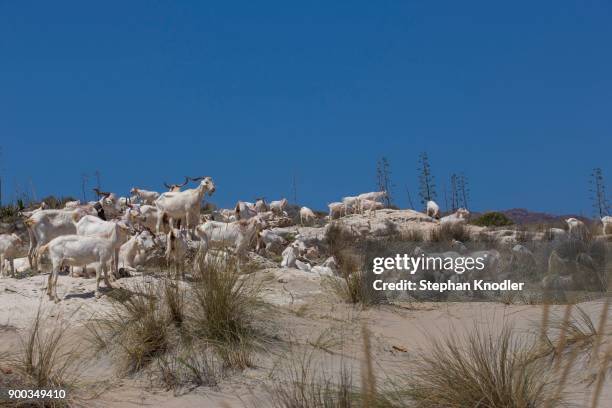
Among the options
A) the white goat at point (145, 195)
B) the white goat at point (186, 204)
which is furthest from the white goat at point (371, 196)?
the white goat at point (186, 204)

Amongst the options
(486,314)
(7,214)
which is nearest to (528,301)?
(486,314)

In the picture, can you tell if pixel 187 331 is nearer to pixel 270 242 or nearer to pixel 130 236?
pixel 130 236

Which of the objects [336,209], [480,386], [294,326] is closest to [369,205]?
[336,209]

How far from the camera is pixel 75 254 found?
432 inches

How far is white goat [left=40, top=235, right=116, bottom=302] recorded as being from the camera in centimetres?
1089

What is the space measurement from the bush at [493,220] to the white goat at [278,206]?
27.3ft

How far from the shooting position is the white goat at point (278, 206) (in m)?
34.2

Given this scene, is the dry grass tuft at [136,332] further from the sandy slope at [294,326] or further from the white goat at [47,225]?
the white goat at [47,225]

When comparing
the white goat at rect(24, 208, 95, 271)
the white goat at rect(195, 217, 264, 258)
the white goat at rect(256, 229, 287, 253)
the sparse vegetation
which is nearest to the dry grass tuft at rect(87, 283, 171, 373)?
the sparse vegetation

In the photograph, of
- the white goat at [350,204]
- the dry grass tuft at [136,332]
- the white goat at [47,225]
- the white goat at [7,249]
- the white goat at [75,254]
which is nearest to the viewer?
the dry grass tuft at [136,332]

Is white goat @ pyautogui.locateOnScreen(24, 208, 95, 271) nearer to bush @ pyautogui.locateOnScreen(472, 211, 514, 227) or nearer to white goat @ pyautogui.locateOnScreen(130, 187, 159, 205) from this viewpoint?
white goat @ pyautogui.locateOnScreen(130, 187, 159, 205)

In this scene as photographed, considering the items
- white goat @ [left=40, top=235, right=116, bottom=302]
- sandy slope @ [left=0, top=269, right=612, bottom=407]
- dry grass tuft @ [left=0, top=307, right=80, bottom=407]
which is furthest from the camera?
white goat @ [left=40, top=235, right=116, bottom=302]

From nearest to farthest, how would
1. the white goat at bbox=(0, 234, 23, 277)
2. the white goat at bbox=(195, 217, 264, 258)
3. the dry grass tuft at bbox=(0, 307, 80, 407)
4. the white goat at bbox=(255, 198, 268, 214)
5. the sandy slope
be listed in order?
the dry grass tuft at bbox=(0, 307, 80, 407), the sandy slope, the white goat at bbox=(0, 234, 23, 277), the white goat at bbox=(195, 217, 264, 258), the white goat at bbox=(255, 198, 268, 214)

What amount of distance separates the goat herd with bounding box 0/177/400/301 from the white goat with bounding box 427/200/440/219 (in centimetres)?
1289
